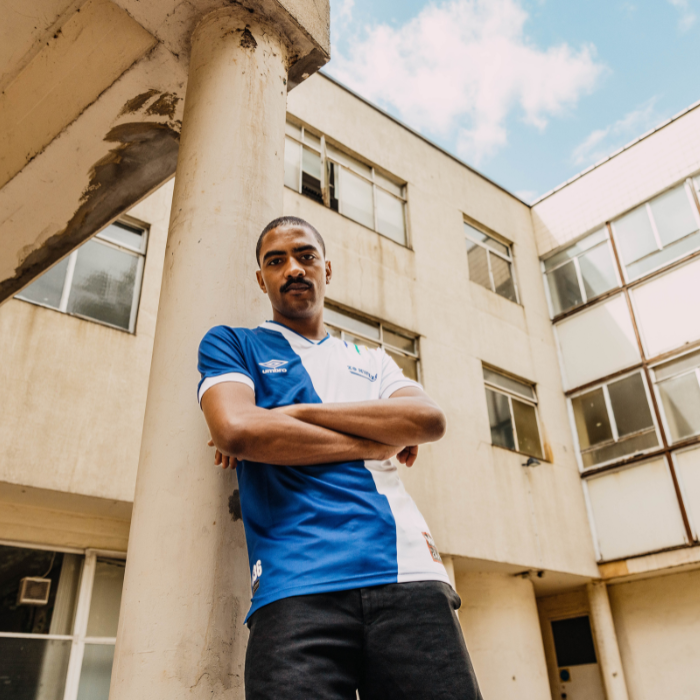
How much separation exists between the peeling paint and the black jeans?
8.42ft

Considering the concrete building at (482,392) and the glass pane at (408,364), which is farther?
the glass pane at (408,364)

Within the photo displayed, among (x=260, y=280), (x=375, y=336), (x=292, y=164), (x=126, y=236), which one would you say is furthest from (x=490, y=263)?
(x=260, y=280)

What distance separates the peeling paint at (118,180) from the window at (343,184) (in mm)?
6332

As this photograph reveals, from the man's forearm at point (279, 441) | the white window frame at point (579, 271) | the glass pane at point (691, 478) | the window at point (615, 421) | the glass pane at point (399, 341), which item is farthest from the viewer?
the white window frame at point (579, 271)

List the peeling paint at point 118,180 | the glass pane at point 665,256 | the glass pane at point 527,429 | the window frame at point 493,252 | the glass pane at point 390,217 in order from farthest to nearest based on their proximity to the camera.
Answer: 1. the window frame at point 493,252
2. the glass pane at point 665,256
3. the glass pane at point 390,217
4. the glass pane at point 527,429
5. the peeling paint at point 118,180

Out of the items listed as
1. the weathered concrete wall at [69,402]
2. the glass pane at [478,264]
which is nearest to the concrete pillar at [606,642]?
the glass pane at [478,264]

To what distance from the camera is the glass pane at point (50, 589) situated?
6418mm

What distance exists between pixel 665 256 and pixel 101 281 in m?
9.56

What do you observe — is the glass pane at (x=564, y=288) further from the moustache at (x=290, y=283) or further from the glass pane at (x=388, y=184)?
the moustache at (x=290, y=283)

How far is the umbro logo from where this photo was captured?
1.79 m

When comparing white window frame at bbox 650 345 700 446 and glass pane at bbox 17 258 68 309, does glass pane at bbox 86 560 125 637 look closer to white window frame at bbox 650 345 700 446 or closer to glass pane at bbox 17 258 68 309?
glass pane at bbox 17 258 68 309

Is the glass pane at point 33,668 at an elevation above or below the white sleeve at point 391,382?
below

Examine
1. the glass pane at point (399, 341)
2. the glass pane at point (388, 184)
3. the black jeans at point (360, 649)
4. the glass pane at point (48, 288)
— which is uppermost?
the glass pane at point (388, 184)

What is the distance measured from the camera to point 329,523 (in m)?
1.44
